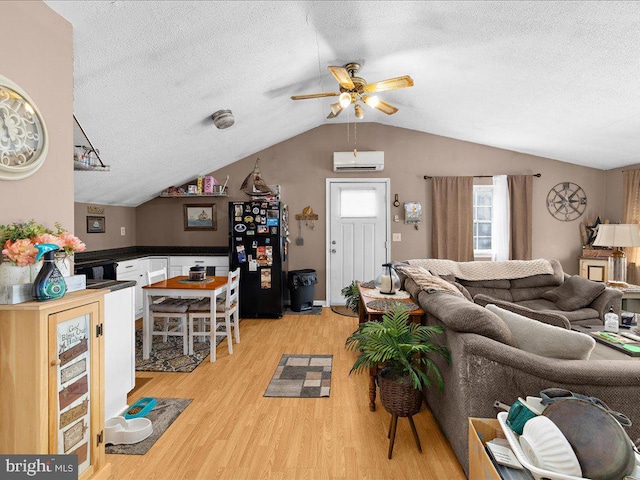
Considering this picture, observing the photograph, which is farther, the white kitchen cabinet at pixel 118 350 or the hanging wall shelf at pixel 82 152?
the hanging wall shelf at pixel 82 152


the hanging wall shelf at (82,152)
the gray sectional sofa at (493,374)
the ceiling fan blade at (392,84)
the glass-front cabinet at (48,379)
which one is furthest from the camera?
the hanging wall shelf at (82,152)

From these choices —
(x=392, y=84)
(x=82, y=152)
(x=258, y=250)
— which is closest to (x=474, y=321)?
(x=392, y=84)

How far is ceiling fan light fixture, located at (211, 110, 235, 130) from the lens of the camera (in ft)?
12.6

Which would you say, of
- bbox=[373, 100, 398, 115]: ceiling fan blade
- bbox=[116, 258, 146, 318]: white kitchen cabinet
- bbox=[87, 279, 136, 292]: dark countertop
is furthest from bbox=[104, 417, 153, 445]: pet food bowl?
bbox=[373, 100, 398, 115]: ceiling fan blade

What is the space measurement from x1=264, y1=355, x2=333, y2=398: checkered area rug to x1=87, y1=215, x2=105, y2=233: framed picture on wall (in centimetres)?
316

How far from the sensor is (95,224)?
5.00 meters

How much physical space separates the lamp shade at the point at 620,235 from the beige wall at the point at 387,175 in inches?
45.5

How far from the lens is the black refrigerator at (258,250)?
522 centimetres

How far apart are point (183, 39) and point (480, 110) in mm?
3419

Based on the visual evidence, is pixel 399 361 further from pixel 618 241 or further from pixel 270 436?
pixel 618 241

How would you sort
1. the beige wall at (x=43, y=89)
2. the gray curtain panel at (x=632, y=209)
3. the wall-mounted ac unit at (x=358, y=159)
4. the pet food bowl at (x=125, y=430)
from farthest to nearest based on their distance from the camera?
1. the wall-mounted ac unit at (x=358, y=159)
2. the gray curtain panel at (x=632, y=209)
3. the pet food bowl at (x=125, y=430)
4. the beige wall at (x=43, y=89)

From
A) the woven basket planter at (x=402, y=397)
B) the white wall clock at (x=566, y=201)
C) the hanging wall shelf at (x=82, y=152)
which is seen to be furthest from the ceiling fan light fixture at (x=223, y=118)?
the white wall clock at (x=566, y=201)

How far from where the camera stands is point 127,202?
5680 mm

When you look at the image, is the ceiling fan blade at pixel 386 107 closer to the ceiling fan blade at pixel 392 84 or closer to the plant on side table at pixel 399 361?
the ceiling fan blade at pixel 392 84
